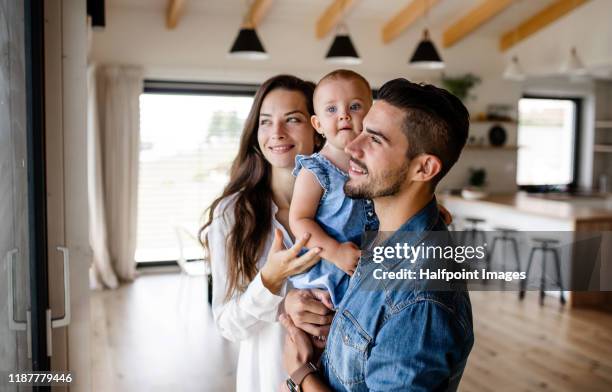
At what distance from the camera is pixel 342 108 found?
1406 millimetres

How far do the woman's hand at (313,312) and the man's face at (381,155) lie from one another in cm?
44

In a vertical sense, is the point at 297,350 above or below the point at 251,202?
below

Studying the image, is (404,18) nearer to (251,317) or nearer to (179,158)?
(179,158)

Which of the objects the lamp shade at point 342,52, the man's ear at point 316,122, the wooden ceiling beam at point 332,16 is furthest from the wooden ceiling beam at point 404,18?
the man's ear at point 316,122

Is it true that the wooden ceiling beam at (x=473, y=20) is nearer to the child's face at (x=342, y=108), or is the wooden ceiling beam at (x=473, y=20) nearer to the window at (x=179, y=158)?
the window at (x=179, y=158)

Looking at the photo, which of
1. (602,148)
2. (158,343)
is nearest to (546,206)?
(602,148)

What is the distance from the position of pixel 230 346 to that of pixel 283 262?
10.6ft

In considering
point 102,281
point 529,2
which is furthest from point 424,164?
point 529,2

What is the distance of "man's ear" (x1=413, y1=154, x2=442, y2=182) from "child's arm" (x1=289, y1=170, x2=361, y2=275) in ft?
1.18

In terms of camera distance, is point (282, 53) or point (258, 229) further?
point (282, 53)

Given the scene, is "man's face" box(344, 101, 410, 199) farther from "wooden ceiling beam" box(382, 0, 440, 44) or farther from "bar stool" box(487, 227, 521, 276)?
"wooden ceiling beam" box(382, 0, 440, 44)

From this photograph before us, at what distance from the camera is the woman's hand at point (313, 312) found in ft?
4.50

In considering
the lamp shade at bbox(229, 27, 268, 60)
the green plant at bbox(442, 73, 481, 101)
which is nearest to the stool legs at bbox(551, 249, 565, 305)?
the green plant at bbox(442, 73, 481, 101)

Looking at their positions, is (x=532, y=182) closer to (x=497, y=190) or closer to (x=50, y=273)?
(x=497, y=190)
